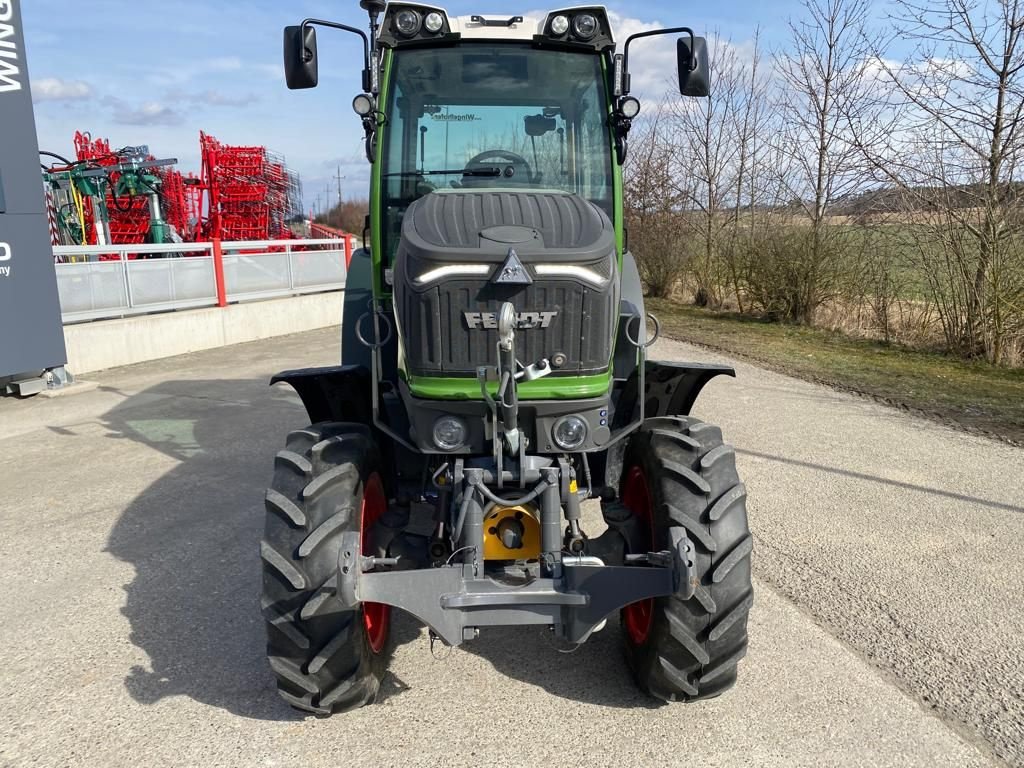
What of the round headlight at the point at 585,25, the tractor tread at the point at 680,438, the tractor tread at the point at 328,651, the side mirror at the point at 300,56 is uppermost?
the round headlight at the point at 585,25

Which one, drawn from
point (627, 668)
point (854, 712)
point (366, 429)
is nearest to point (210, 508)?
point (366, 429)

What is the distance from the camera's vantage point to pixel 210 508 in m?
5.16

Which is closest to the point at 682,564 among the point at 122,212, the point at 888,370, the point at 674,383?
the point at 674,383

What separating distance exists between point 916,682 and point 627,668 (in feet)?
3.69

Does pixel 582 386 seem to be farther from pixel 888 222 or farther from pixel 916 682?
pixel 888 222

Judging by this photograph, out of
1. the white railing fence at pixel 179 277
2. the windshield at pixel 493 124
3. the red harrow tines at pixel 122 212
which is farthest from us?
the red harrow tines at pixel 122 212

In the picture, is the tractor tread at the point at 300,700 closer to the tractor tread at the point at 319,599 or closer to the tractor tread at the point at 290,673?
the tractor tread at the point at 290,673

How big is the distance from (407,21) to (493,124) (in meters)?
0.60

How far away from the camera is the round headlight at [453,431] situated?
2955 mm

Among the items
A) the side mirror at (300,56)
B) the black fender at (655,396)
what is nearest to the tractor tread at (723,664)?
the black fender at (655,396)

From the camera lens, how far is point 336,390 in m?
3.85

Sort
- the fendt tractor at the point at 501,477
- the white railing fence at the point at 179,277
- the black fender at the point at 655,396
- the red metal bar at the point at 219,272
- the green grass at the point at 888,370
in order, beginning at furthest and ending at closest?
the red metal bar at the point at 219,272, the white railing fence at the point at 179,277, the green grass at the point at 888,370, the black fender at the point at 655,396, the fendt tractor at the point at 501,477

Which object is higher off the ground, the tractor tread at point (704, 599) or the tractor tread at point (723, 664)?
the tractor tread at point (704, 599)

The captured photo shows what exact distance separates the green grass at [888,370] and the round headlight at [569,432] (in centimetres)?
516
